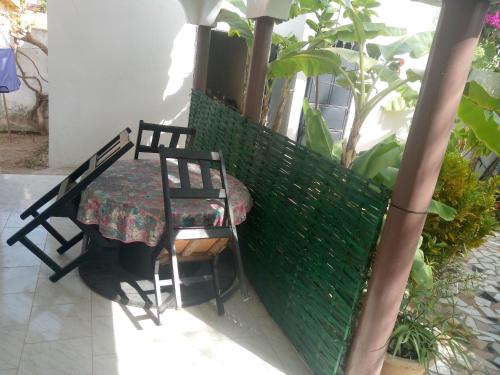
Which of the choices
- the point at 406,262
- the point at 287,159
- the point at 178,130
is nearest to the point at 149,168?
the point at 178,130

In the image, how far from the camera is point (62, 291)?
312cm

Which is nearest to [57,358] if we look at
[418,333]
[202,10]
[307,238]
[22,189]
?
[307,238]

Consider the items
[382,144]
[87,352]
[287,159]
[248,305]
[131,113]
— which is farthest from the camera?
[131,113]

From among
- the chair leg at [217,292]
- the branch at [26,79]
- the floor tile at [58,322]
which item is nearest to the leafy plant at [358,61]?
the chair leg at [217,292]

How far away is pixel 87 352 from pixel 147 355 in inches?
15.5

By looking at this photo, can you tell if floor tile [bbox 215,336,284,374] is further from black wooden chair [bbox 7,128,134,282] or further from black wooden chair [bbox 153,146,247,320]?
black wooden chair [bbox 7,128,134,282]

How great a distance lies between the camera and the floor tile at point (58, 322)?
8.65 ft

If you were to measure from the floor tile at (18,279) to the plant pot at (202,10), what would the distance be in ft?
12.7

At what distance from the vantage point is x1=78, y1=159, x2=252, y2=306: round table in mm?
2736

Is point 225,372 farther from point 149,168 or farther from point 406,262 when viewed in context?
point 149,168

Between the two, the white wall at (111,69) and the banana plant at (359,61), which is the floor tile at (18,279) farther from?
the white wall at (111,69)

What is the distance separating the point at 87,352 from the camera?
256cm

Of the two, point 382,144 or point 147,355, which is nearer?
point 147,355

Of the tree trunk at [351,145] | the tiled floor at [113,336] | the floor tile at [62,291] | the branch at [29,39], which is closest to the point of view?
the tiled floor at [113,336]
